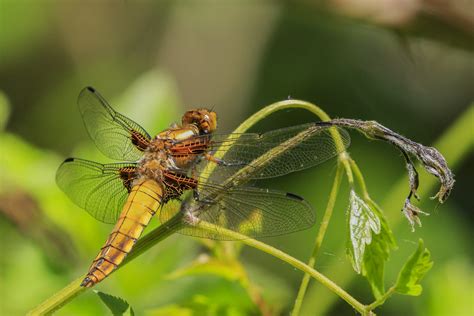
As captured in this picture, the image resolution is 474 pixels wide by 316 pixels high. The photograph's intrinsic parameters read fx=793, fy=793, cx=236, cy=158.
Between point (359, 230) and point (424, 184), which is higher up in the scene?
point (424, 184)

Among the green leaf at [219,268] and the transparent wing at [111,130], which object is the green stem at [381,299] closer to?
the green leaf at [219,268]

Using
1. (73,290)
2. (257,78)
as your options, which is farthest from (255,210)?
(257,78)

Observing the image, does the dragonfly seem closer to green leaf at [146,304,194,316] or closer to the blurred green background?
green leaf at [146,304,194,316]

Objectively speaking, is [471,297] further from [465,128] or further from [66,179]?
[66,179]

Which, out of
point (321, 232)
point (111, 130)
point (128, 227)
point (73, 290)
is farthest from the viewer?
point (111, 130)

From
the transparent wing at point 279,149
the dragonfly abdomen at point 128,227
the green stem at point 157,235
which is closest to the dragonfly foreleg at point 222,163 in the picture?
the transparent wing at point 279,149

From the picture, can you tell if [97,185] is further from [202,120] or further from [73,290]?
[73,290]
